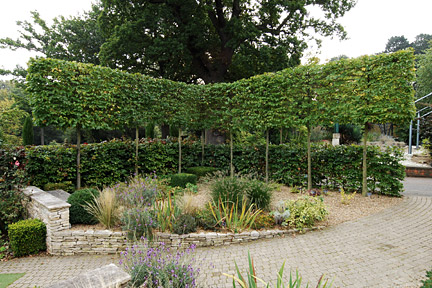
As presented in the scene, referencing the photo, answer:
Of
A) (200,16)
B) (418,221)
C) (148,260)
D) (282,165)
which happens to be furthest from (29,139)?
(418,221)

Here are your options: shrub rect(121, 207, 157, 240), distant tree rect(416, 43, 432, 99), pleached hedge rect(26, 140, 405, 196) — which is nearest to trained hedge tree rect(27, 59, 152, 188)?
pleached hedge rect(26, 140, 405, 196)

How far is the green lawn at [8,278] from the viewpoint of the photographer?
3236mm

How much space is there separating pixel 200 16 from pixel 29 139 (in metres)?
12.8

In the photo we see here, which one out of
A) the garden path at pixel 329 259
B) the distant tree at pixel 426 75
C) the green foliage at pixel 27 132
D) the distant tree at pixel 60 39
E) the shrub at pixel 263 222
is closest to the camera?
the garden path at pixel 329 259

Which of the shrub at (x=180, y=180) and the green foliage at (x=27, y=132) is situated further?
the green foliage at (x=27, y=132)

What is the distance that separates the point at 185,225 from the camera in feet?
13.9

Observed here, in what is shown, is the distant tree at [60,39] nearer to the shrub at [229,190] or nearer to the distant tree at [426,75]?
the shrub at [229,190]

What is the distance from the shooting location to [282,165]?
8.17 metres

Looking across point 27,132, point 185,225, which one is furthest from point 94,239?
point 27,132

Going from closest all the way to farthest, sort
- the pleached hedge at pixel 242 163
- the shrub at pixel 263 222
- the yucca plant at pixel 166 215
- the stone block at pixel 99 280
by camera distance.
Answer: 1. the stone block at pixel 99 280
2. the yucca plant at pixel 166 215
3. the shrub at pixel 263 222
4. the pleached hedge at pixel 242 163

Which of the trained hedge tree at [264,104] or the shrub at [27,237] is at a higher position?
the trained hedge tree at [264,104]

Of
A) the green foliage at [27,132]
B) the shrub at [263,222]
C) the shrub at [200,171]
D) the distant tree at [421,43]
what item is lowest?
the shrub at [263,222]

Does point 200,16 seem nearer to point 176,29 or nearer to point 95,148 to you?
point 176,29

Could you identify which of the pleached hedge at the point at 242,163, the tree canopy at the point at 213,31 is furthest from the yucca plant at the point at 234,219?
the tree canopy at the point at 213,31
